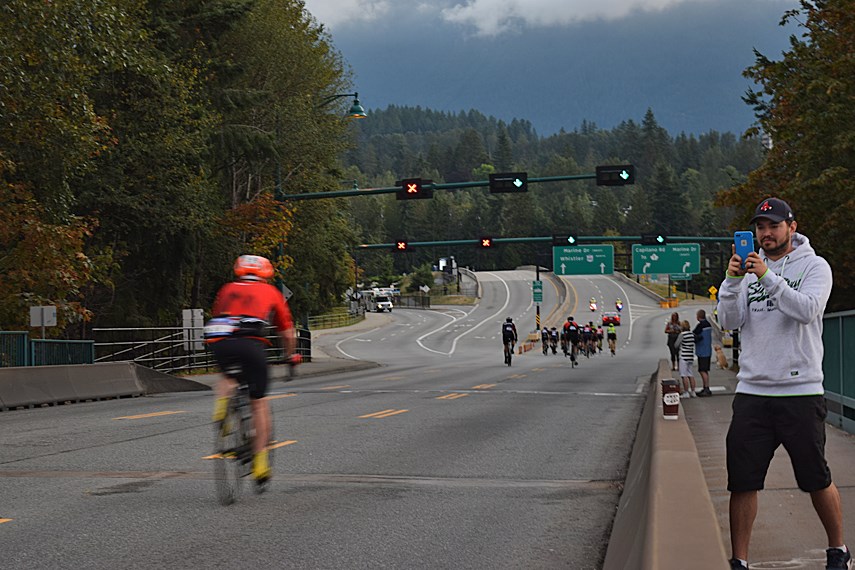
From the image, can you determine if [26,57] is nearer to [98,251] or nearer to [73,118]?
[73,118]

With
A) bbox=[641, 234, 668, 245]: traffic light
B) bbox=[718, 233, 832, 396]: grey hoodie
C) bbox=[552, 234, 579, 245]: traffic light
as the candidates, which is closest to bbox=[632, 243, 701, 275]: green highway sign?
bbox=[641, 234, 668, 245]: traffic light

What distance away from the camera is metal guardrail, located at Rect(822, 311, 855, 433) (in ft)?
45.0

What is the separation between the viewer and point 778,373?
5.80m

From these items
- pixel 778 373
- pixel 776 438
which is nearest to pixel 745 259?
pixel 778 373

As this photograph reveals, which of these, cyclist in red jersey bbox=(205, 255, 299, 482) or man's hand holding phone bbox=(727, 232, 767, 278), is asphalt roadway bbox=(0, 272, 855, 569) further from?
man's hand holding phone bbox=(727, 232, 767, 278)

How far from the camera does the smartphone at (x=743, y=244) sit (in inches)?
229

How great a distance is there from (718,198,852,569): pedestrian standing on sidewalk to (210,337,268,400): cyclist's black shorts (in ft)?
13.2

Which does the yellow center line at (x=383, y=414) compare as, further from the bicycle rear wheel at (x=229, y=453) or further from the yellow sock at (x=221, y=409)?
Answer: the yellow sock at (x=221, y=409)

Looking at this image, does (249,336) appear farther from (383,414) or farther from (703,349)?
(703,349)

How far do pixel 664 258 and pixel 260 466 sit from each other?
2591 inches

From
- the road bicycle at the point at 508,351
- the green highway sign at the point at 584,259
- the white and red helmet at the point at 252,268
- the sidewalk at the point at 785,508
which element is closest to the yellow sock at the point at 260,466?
the white and red helmet at the point at 252,268

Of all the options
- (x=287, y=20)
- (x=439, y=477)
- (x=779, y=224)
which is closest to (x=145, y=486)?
(x=439, y=477)

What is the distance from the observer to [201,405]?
19.9 metres

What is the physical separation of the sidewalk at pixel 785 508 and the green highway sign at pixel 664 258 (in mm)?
57703
